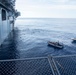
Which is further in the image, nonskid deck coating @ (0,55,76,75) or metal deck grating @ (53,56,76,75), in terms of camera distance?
nonskid deck coating @ (0,55,76,75)

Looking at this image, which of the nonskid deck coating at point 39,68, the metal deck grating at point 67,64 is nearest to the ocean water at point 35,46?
the nonskid deck coating at point 39,68

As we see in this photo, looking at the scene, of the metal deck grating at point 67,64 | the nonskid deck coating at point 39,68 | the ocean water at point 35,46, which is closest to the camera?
the metal deck grating at point 67,64

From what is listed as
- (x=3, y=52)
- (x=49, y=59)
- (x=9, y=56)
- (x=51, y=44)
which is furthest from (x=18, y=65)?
(x=51, y=44)

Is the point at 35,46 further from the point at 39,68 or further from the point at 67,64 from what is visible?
the point at 67,64

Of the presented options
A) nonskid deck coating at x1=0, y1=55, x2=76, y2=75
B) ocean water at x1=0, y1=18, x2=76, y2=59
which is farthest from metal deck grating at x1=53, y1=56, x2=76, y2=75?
ocean water at x1=0, y1=18, x2=76, y2=59

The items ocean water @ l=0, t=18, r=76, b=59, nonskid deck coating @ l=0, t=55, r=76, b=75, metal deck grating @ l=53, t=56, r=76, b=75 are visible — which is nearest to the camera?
metal deck grating @ l=53, t=56, r=76, b=75

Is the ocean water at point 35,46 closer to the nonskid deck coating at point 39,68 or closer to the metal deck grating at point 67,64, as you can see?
the nonskid deck coating at point 39,68

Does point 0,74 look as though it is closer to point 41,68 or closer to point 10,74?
point 10,74

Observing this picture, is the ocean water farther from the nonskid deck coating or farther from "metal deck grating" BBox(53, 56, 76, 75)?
"metal deck grating" BBox(53, 56, 76, 75)

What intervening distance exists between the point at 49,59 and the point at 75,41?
4195 cm

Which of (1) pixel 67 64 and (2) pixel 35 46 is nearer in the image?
(1) pixel 67 64

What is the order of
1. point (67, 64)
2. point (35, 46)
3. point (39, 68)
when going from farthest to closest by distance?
point (35, 46), point (39, 68), point (67, 64)

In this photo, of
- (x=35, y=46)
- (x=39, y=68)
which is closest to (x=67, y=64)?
(x=39, y=68)

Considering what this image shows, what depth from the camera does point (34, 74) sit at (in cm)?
1544
